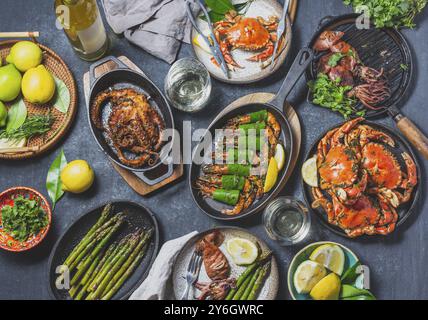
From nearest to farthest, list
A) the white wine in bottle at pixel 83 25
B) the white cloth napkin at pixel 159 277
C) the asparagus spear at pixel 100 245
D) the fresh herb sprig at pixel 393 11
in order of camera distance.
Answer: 1. the white wine in bottle at pixel 83 25
2. the white cloth napkin at pixel 159 277
3. the asparagus spear at pixel 100 245
4. the fresh herb sprig at pixel 393 11

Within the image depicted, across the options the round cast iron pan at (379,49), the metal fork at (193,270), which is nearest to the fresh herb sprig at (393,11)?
the round cast iron pan at (379,49)

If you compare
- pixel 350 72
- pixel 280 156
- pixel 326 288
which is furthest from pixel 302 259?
pixel 350 72

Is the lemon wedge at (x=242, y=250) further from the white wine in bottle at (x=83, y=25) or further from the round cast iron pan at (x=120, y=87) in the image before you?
the white wine in bottle at (x=83, y=25)

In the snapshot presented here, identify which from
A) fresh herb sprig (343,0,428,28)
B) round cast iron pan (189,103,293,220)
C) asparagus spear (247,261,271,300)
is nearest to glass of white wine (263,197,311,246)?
round cast iron pan (189,103,293,220)

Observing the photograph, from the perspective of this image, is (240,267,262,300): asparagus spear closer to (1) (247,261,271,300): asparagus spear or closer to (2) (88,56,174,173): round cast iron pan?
(1) (247,261,271,300): asparagus spear

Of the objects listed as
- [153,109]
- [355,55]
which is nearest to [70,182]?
[153,109]

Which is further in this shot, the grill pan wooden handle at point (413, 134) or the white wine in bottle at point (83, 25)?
the grill pan wooden handle at point (413, 134)

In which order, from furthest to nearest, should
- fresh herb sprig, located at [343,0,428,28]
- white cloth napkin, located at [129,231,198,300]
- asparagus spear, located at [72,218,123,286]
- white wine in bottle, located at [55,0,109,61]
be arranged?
fresh herb sprig, located at [343,0,428,28]
asparagus spear, located at [72,218,123,286]
white cloth napkin, located at [129,231,198,300]
white wine in bottle, located at [55,0,109,61]
